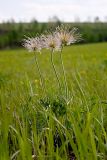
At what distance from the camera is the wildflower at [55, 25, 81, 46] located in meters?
2.04

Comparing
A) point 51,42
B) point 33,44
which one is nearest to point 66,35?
point 51,42

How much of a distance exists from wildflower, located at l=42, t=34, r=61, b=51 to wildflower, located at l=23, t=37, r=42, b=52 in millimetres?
78

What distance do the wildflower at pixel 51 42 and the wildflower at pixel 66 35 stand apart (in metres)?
0.03

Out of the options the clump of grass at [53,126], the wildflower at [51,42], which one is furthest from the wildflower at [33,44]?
the clump of grass at [53,126]

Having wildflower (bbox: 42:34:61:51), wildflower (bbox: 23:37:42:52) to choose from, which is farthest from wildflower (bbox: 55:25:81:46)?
wildflower (bbox: 23:37:42:52)

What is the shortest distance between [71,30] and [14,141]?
65 centimetres

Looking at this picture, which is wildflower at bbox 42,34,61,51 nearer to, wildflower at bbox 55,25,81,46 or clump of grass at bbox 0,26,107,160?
wildflower at bbox 55,25,81,46

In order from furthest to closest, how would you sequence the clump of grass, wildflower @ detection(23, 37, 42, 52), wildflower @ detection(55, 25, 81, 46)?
wildflower @ detection(23, 37, 42, 52) → wildflower @ detection(55, 25, 81, 46) → the clump of grass

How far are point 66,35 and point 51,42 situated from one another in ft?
0.30

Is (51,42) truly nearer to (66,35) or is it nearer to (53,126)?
(66,35)

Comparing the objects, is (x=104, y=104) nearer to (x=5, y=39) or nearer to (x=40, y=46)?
(x=40, y=46)

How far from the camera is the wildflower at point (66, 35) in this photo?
6.69ft

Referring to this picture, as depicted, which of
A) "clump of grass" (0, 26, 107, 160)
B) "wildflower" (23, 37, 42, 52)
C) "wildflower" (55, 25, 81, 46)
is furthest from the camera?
"wildflower" (23, 37, 42, 52)

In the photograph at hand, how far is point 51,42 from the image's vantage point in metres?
2.09
